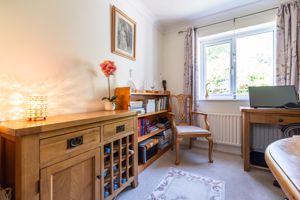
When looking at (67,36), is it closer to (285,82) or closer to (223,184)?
(223,184)

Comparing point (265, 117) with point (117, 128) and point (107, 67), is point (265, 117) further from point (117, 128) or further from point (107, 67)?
point (107, 67)

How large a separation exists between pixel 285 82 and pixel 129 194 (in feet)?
7.95

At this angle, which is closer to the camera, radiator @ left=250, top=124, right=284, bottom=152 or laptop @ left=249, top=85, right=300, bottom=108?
laptop @ left=249, top=85, right=300, bottom=108

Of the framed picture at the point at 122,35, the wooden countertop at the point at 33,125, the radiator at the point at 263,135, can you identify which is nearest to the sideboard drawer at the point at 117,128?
the wooden countertop at the point at 33,125

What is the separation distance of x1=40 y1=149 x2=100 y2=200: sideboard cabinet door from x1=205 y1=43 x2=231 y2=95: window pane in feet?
7.69

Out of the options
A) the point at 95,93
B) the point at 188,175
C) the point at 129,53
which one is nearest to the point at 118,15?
the point at 129,53

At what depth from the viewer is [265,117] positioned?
1831mm

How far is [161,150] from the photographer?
2.47 meters

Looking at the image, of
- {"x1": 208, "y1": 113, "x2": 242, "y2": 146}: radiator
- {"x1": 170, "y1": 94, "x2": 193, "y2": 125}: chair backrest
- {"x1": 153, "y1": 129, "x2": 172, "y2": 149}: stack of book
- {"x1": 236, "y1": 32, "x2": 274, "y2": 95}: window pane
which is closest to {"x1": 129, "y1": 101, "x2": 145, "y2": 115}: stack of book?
{"x1": 153, "y1": 129, "x2": 172, "y2": 149}: stack of book

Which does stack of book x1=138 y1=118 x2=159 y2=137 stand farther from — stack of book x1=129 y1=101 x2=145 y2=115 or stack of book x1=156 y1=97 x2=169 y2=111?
stack of book x1=156 y1=97 x2=169 y2=111

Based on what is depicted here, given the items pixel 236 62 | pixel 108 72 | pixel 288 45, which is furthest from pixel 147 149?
pixel 288 45

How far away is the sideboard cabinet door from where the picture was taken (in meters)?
0.87

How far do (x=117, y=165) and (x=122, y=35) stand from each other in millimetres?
1583

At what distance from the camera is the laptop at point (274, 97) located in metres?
1.84
